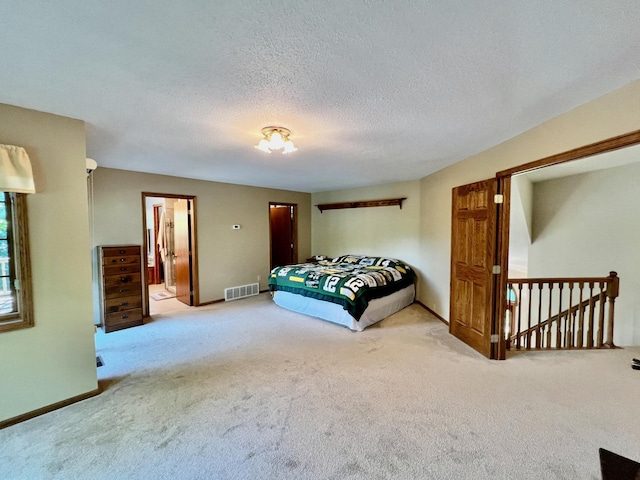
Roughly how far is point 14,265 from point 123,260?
6.35 feet

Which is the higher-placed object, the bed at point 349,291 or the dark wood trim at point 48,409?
the bed at point 349,291

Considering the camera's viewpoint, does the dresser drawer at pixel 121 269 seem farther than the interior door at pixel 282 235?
No

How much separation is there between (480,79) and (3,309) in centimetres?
364

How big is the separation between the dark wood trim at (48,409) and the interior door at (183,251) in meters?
2.67

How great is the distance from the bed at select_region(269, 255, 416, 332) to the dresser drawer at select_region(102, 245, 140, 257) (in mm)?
2159

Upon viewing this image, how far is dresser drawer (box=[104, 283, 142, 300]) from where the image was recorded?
3.68 m

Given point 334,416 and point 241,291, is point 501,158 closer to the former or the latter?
point 334,416

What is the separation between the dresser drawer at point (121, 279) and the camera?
145 inches

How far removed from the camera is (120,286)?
149 inches

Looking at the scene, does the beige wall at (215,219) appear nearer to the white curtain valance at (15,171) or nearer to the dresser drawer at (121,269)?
the dresser drawer at (121,269)

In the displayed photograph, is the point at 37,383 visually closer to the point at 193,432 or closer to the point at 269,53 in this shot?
the point at 193,432

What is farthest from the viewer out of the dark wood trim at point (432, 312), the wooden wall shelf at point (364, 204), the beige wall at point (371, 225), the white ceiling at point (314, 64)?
the wooden wall shelf at point (364, 204)

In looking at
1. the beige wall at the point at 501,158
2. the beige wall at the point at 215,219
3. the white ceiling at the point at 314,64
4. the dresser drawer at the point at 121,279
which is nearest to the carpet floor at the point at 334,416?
the dresser drawer at the point at 121,279

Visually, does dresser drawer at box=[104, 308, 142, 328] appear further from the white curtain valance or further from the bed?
the white curtain valance
